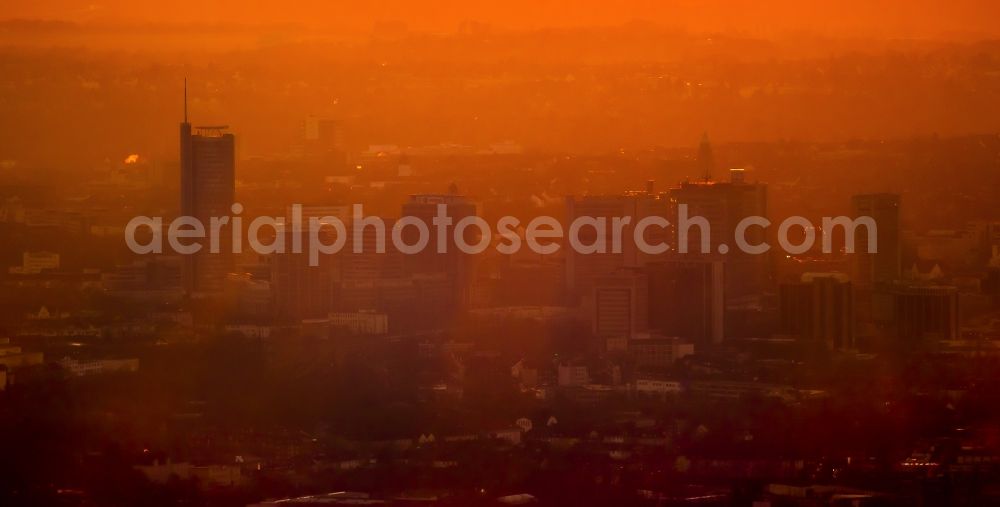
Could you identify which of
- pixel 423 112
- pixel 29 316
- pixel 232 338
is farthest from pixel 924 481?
pixel 423 112

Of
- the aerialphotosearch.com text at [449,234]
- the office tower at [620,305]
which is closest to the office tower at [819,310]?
the office tower at [620,305]

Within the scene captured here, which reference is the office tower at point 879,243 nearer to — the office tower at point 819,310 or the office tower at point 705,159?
the office tower at point 819,310

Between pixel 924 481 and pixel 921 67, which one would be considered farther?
pixel 921 67

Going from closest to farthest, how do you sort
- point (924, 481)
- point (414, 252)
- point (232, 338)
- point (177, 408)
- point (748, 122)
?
1. point (924, 481)
2. point (177, 408)
3. point (232, 338)
4. point (414, 252)
5. point (748, 122)

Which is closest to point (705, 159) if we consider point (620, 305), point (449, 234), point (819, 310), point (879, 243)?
point (879, 243)

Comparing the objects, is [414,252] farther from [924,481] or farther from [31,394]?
[924,481]

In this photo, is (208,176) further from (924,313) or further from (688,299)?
(924,313)
